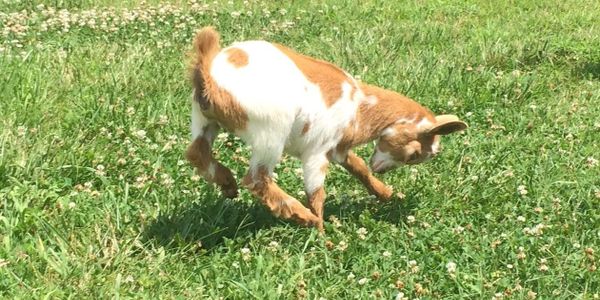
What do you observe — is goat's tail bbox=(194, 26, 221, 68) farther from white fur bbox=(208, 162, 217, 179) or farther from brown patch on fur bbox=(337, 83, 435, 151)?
brown patch on fur bbox=(337, 83, 435, 151)

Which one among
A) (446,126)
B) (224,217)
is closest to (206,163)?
(224,217)

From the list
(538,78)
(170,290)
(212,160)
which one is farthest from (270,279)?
(538,78)

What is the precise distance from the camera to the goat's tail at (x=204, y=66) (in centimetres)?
434

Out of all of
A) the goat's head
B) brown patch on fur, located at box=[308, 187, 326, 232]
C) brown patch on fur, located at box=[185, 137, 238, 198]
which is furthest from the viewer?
the goat's head

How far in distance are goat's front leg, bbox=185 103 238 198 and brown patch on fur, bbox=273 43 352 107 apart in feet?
1.95

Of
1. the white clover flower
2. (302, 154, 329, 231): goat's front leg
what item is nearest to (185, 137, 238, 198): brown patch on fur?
(302, 154, 329, 231): goat's front leg

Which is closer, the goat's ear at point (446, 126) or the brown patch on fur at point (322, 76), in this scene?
the brown patch on fur at point (322, 76)

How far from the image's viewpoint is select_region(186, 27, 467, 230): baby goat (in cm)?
435

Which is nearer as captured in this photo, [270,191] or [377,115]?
Result: [270,191]

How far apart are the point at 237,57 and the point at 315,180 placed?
869mm

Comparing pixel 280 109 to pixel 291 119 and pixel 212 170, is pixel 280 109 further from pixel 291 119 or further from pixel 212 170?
pixel 212 170

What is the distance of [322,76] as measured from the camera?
4.68 meters

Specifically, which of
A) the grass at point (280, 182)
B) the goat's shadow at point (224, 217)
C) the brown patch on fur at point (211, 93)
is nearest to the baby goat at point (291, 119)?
the brown patch on fur at point (211, 93)

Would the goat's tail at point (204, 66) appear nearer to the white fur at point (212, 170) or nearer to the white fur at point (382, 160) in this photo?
the white fur at point (212, 170)
